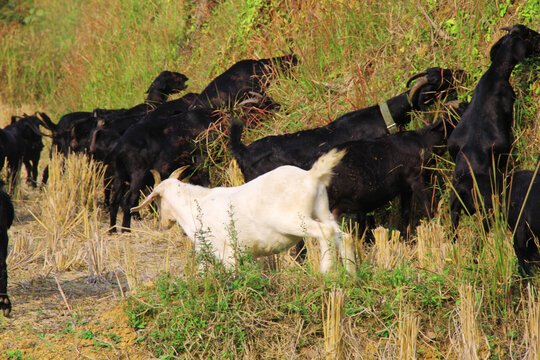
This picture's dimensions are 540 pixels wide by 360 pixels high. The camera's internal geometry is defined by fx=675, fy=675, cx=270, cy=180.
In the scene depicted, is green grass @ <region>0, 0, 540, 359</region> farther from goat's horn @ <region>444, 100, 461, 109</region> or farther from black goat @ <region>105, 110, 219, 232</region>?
goat's horn @ <region>444, 100, 461, 109</region>

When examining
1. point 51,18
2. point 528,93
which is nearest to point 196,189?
point 528,93

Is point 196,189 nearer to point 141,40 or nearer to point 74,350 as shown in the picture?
point 74,350

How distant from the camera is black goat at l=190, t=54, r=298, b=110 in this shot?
879 cm

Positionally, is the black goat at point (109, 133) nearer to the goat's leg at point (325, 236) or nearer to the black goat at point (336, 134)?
the black goat at point (336, 134)

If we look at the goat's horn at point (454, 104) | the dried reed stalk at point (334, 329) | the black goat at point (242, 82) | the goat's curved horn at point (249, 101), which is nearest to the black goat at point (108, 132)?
the black goat at point (242, 82)

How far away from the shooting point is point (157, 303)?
4.66m

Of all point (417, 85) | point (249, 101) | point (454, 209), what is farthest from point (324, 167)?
point (249, 101)

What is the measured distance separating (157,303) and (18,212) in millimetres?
5518

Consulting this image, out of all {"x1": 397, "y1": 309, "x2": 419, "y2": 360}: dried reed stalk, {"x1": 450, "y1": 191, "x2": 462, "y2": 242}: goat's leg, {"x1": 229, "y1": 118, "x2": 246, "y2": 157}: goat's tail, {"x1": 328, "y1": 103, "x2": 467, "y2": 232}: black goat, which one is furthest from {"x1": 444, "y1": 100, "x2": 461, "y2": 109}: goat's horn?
{"x1": 397, "y1": 309, "x2": 419, "y2": 360}: dried reed stalk

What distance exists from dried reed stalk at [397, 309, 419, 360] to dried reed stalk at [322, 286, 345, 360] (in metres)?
0.38

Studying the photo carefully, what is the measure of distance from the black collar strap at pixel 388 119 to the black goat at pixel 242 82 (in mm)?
2064

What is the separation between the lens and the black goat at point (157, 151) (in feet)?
26.7

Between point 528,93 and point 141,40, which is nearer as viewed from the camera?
point 528,93

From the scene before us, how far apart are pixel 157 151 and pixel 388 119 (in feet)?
9.41
